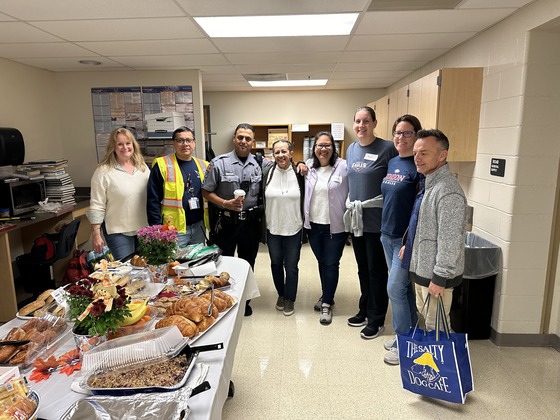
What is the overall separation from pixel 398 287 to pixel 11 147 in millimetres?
3577

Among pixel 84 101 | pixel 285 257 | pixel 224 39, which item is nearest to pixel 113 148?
pixel 224 39

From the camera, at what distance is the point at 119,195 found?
110 inches

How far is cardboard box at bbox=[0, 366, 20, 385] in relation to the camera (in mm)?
1060

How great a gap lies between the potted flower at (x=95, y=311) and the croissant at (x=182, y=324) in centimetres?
15

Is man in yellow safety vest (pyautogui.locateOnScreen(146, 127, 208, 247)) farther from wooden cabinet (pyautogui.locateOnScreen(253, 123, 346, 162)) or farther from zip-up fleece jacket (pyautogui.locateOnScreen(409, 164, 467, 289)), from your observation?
wooden cabinet (pyautogui.locateOnScreen(253, 123, 346, 162))

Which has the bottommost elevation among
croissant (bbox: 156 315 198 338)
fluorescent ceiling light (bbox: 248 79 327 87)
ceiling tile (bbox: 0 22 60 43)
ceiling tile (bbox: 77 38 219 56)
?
croissant (bbox: 156 315 198 338)

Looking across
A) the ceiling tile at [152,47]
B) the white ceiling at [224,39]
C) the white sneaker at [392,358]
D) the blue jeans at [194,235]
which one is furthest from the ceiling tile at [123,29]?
the white sneaker at [392,358]

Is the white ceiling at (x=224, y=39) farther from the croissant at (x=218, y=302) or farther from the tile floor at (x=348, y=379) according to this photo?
the tile floor at (x=348, y=379)

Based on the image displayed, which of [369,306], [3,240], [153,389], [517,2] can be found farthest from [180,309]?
[517,2]

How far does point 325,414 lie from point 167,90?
377 cm

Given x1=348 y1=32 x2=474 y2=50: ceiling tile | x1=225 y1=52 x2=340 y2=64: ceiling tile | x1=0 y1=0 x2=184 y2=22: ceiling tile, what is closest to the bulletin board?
x1=225 y1=52 x2=340 y2=64: ceiling tile

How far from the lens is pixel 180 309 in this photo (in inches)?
59.4

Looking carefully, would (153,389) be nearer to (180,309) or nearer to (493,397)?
(180,309)

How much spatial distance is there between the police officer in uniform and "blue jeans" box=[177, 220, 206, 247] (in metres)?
0.12
